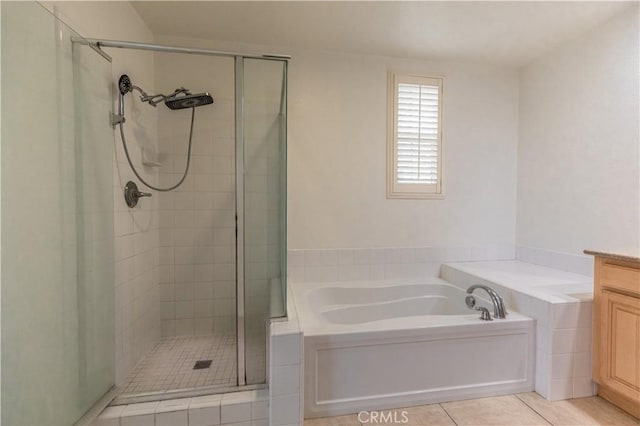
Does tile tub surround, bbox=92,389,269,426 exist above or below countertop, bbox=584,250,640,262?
below

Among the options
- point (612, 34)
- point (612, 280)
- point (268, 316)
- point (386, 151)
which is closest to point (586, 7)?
point (612, 34)

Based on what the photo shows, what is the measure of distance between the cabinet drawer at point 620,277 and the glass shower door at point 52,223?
2.66 meters

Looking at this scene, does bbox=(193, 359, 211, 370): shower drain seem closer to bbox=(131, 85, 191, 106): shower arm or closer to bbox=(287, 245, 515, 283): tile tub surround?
bbox=(287, 245, 515, 283): tile tub surround

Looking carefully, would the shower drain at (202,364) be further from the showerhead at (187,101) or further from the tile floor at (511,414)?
the showerhead at (187,101)

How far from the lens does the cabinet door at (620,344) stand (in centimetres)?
144

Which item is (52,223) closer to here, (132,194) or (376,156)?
(132,194)

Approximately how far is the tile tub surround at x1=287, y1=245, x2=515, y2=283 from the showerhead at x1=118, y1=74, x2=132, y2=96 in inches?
62.3

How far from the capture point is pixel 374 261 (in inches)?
104

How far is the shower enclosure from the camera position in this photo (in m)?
1.11

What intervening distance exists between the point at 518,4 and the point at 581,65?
33.3 inches

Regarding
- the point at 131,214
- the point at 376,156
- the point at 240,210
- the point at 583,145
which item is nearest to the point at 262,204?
the point at 240,210

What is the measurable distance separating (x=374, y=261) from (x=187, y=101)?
198cm

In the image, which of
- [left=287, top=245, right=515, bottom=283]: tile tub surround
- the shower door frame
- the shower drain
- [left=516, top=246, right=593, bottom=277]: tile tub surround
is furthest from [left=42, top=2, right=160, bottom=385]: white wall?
[left=516, top=246, right=593, bottom=277]: tile tub surround

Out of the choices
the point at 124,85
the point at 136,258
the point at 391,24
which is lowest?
the point at 136,258
